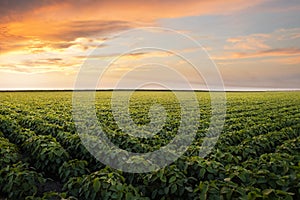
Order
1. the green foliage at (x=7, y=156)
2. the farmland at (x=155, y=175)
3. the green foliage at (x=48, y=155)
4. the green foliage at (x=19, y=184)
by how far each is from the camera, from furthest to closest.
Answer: the green foliage at (x=48, y=155), the green foliage at (x=7, y=156), the green foliage at (x=19, y=184), the farmland at (x=155, y=175)

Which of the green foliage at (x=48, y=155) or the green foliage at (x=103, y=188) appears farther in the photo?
the green foliage at (x=48, y=155)

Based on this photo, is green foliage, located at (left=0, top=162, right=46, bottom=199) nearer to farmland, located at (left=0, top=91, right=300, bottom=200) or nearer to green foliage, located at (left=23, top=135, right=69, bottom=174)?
farmland, located at (left=0, top=91, right=300, bottom=200)

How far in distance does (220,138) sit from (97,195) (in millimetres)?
5143

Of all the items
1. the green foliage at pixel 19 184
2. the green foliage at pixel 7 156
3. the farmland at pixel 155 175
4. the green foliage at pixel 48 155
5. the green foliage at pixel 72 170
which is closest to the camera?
the farmland at pixel 155 175

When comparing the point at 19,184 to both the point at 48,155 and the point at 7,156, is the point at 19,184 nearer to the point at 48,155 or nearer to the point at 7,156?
the point at 7,156

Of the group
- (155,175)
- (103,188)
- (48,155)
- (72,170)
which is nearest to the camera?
(103,188)

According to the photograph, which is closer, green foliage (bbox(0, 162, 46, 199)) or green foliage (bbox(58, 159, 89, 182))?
green foliage (bbox(0, 162, 46, 199))

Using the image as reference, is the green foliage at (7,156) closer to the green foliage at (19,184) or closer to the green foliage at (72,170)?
the green foliage at (19,184)

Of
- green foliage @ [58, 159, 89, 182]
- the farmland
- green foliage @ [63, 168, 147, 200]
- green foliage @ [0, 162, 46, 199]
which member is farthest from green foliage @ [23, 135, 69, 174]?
green foliage @ [63, 168, 147, 200]

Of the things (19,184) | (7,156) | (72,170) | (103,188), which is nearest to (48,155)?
(7,156)

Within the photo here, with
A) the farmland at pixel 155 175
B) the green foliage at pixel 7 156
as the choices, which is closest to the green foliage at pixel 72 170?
the farmland at pixel 155 175

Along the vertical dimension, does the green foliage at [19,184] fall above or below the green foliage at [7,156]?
below

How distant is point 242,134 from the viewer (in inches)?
405

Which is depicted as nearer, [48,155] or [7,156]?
[7,156]
